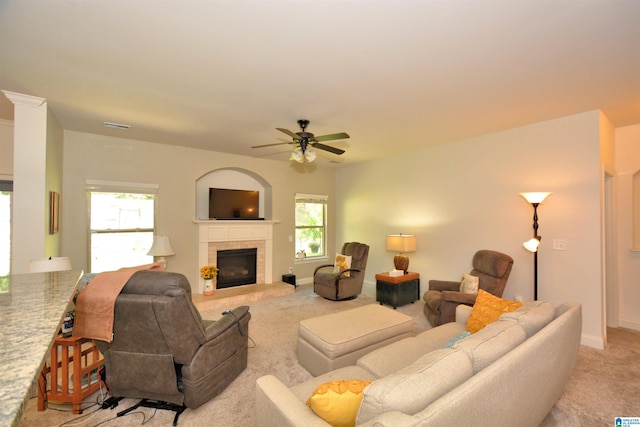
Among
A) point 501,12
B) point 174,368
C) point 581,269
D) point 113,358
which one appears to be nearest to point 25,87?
point 113,358

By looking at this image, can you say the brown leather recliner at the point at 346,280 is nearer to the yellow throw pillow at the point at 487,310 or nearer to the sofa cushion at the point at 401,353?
the sofa cushion at the point at 401,353

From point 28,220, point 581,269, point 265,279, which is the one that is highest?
point 28,220

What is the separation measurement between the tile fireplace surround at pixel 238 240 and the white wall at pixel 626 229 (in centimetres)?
556

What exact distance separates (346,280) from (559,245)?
10.2ft

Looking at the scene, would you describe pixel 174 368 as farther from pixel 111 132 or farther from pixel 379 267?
pixel 379 267

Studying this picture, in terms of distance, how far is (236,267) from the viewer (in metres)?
5.62

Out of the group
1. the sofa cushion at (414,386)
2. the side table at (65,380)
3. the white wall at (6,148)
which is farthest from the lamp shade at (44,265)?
the sofa cushion at (414,386)

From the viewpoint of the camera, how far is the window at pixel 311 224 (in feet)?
21.7

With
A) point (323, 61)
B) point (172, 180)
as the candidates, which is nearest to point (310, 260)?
point (172, 180)

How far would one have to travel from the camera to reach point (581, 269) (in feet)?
11.1

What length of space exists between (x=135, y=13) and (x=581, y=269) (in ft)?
16.4

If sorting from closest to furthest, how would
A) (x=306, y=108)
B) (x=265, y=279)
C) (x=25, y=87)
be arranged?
(x=25, y=87), (x=306, y=108), (x=265, y=279)

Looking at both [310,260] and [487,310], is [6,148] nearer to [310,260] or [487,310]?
[310,260]

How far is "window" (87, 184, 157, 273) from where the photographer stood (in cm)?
432
